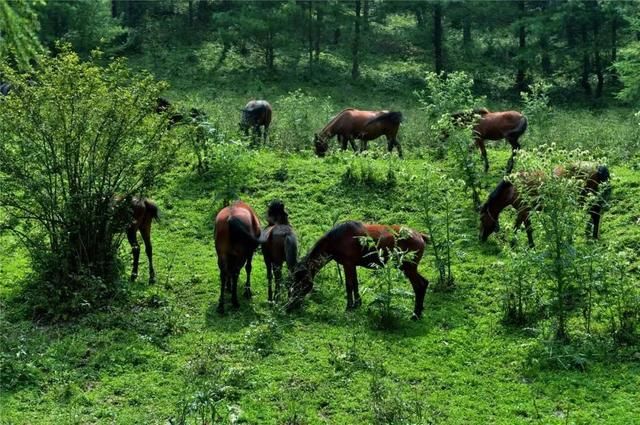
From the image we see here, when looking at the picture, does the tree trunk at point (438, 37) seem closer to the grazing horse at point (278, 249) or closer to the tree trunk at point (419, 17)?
the tree trunk at point (419, 17)

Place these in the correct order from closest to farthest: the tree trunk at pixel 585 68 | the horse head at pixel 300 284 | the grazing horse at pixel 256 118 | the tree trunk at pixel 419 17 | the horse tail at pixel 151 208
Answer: the horse head at pixel 300 284
the horse tail at pixel 151 208
the grazing horse at pixel 256 118
the tree trunk at pixel 585 68
the tree trunk at pixel 419 17

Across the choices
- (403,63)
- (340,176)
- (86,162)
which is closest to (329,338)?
(86,162)

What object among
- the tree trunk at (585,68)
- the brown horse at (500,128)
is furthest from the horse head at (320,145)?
the tree trunk at (585,68)

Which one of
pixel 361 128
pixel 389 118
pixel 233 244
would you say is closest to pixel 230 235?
pixel 233 244

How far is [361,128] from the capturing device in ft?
57.0

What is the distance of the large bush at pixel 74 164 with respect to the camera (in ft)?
33.2

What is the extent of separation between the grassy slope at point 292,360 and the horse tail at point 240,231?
99 centimetres

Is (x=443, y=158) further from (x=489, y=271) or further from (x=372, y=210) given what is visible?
(x=489, y=271)

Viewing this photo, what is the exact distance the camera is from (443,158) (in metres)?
16.8

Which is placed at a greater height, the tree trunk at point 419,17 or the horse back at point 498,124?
the tree trunk at point 419,17

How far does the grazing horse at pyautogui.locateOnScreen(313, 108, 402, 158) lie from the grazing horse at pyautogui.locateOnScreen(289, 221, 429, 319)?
694cm

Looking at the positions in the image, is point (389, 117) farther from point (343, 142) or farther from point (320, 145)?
point (320, 145)

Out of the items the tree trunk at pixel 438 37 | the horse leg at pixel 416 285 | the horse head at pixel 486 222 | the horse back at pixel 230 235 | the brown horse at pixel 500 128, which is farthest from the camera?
the tree trunk at pixel 438 37

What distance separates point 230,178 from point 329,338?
6.76 meters
